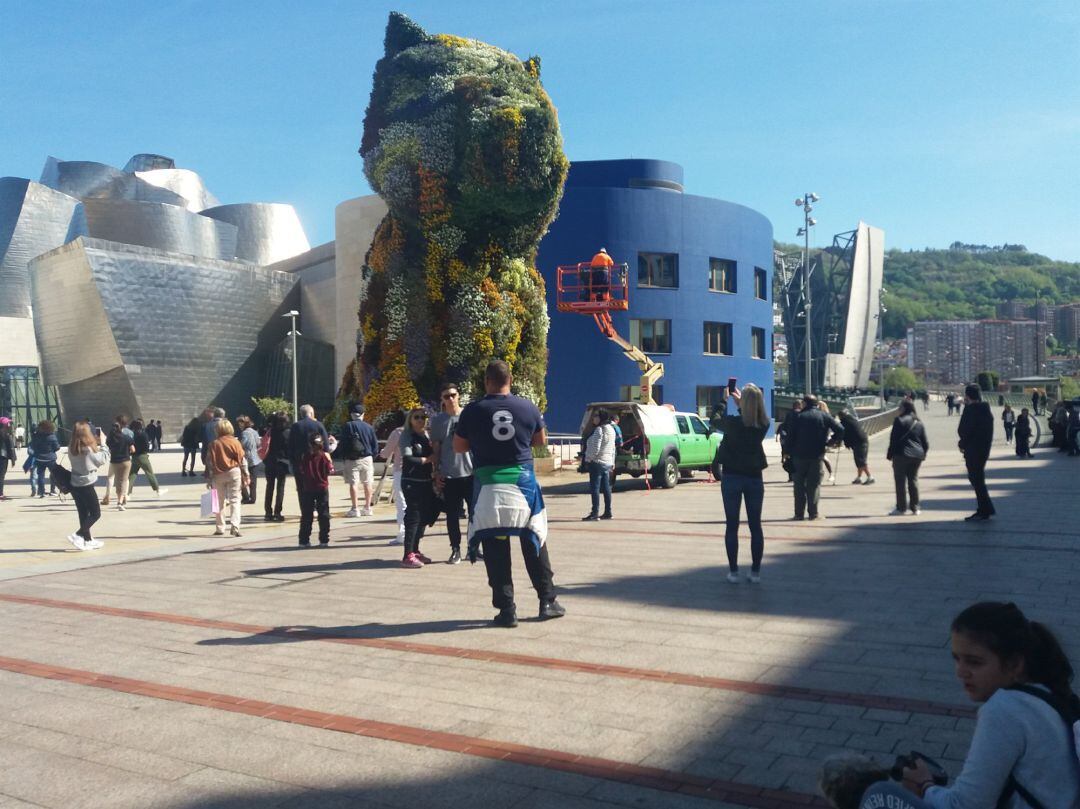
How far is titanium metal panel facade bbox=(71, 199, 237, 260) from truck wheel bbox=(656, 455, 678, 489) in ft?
183

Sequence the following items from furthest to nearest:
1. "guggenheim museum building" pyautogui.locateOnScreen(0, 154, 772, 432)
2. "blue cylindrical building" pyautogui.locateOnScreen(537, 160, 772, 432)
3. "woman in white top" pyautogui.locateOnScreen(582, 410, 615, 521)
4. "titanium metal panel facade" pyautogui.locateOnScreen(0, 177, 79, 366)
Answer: "titanium metal panel facade" pyautogui.locateOnScreen(0, 177, 79, 366) → "guggenheim museum building" pyautogui.locateOnScreen(0, 154, 772, 432) → "blue cylindrical building" pyautogui.locateOnScreen(537, 160, 772, 432) → "woman in white top" pyautogui.locateOnScreen(582, 410, 615, 521)

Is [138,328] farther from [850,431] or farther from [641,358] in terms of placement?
[850,431]

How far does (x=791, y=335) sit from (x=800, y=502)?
99.3 m

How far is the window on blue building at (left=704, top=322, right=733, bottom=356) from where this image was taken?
43.9m

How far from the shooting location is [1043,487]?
61.0 feet

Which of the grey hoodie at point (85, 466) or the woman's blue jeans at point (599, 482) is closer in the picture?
the grey hoodie at point (85, 466)

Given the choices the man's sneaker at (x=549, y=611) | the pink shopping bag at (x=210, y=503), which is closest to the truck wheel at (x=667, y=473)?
the pink shopping bag at (x=210, y=503)

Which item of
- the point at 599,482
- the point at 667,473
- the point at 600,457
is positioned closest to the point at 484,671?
the point at 600,457

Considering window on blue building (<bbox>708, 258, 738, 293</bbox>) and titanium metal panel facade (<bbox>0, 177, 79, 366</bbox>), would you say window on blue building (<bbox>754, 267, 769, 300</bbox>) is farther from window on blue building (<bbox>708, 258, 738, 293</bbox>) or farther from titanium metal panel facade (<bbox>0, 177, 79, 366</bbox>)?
titanium metal panel facade (<bbox>0, 177, 79, 366</bbox>)

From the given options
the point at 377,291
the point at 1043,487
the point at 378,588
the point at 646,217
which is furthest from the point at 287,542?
the point at 646,217

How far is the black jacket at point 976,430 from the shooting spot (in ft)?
40.7

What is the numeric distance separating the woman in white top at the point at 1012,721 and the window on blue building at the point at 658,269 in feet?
131

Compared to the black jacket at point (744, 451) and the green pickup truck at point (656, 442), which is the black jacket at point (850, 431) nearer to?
the green pickup truck at point (656, 442)

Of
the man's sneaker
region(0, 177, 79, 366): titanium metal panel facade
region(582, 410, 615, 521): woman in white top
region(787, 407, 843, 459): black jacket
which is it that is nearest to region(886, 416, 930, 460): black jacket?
region(787, 407, 843, 459): black jacket
